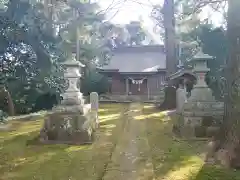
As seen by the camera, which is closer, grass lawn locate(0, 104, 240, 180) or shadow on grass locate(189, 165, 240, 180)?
shadow on grass locate(189, 165, 240, 180)

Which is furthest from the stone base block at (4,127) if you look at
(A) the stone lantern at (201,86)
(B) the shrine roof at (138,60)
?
(B) the shrine roof at (138,60)

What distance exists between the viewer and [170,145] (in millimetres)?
8172

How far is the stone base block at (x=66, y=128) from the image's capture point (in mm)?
8820

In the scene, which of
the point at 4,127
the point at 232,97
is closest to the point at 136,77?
the point at 4,127

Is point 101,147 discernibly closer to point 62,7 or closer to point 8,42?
point 8,42

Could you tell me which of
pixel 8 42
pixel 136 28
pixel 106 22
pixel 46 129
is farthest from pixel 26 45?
pixel 136 28

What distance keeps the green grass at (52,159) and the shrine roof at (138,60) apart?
76.5 feet

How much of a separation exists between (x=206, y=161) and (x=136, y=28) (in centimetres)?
3971

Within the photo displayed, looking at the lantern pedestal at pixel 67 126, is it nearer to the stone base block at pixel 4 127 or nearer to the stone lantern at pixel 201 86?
the stone base block at pixel 4 127

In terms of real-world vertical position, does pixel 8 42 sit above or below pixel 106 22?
below

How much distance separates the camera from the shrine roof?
32.6 metres

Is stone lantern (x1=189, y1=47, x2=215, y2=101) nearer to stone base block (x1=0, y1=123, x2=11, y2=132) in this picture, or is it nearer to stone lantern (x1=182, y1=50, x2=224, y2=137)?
stone lantern (x1=182, y1=50, x2=224, y2=137)

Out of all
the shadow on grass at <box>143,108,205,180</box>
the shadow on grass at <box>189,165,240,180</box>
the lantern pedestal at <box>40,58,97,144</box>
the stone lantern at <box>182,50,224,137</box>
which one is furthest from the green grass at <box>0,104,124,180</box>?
the stone lantern at <box>182,50,224,137</box>

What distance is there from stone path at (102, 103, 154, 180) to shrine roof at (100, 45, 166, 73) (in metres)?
23.1
